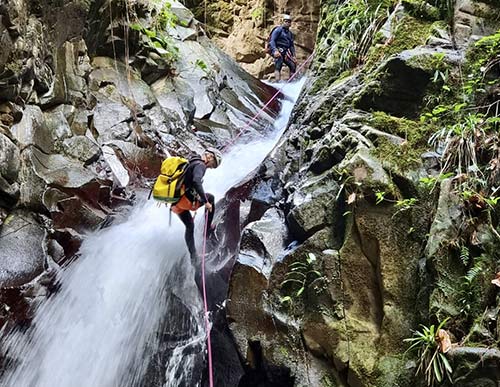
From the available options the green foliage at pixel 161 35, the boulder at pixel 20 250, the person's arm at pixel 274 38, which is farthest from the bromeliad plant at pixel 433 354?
the person's arm at pixel 274 38

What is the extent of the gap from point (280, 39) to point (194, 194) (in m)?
9.15

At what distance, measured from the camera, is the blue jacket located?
1348 cm

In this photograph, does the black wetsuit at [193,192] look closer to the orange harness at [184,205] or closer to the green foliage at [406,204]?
the orange harness at [184,205]

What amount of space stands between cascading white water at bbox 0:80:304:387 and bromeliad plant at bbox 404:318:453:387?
270 centimetres

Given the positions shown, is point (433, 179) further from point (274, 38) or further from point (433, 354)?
point (274, 38)

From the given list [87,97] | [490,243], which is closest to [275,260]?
[490,243]

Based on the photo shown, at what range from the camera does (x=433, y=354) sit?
324cm

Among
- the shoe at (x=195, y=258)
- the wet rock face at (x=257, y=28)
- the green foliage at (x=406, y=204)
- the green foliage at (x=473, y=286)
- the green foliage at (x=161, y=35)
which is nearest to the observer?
the green foliage at (x=473, y=286)

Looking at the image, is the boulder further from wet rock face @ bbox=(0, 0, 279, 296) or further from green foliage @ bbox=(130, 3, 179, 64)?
green foliage @ bbox=(130, 3, 179, 64)

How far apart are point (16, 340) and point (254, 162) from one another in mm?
5749

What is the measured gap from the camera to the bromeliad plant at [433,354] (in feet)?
10.2

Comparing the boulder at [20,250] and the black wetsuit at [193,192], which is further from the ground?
the boulder at [20,250]

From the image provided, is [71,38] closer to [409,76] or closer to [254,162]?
[254,162]

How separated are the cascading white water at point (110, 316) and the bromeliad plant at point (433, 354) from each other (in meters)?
2.70
